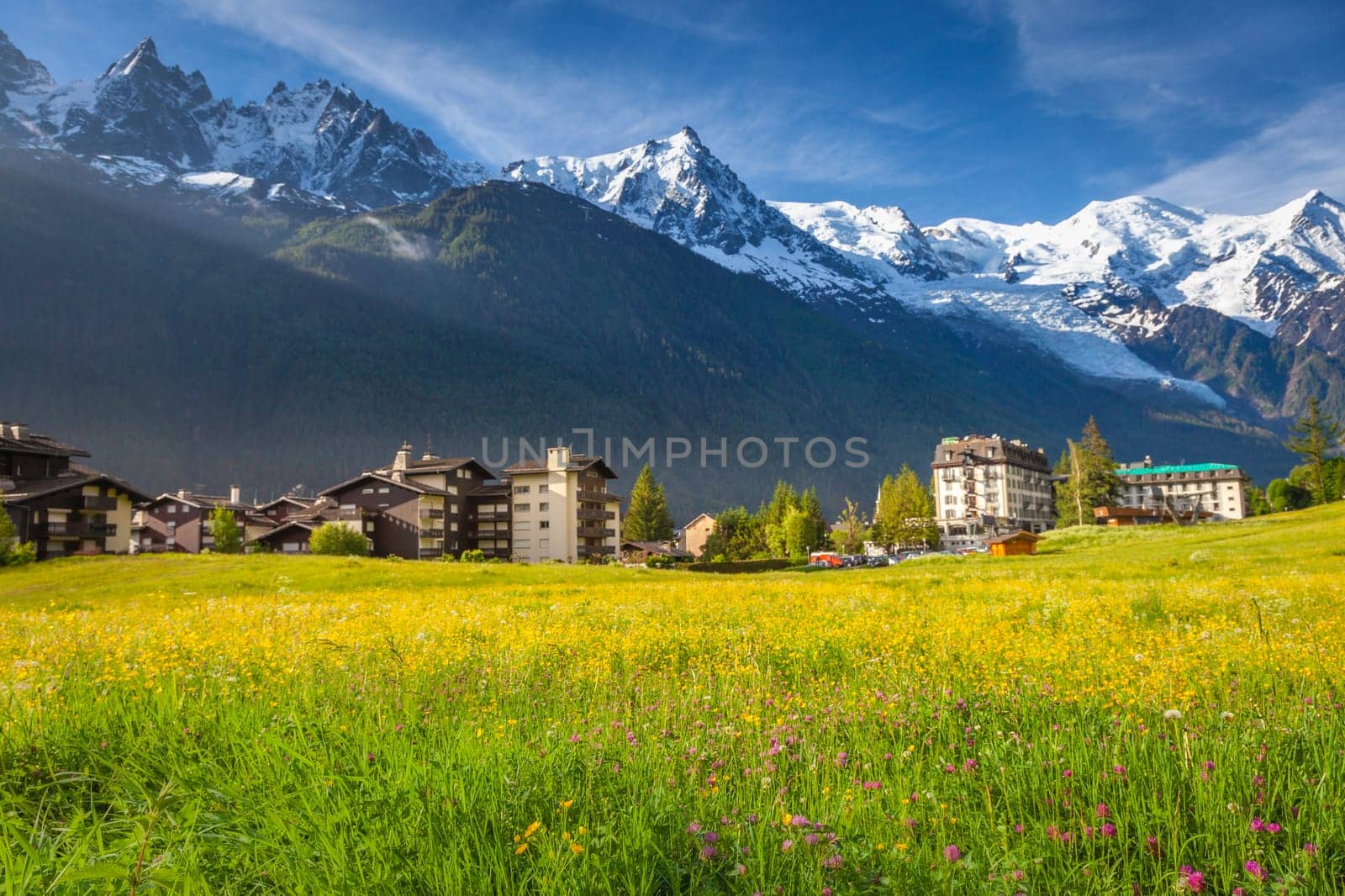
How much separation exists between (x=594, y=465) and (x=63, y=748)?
10377cm

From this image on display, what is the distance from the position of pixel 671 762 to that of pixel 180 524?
132464 millimetres

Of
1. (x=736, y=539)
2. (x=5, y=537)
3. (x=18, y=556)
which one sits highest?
(x=5, y=537)

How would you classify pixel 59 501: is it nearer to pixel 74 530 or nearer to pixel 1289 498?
pixel 74 530

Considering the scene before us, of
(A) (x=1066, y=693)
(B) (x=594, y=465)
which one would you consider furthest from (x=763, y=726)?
(B) (x=594, y=465)

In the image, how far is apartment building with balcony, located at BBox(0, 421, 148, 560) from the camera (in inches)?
2899

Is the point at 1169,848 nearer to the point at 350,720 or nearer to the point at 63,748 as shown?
the point at 350,720

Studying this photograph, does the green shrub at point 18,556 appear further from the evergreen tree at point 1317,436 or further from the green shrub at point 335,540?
the evergreen tree at point 1317,436

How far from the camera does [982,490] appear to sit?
564ft

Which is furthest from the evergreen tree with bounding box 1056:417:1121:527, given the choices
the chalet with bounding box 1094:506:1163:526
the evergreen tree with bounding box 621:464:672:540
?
the evergreen tree with bounding box 621:464:672:540

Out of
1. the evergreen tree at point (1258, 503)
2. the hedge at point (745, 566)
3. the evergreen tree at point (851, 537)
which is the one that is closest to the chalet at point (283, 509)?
the hedge at point (745, 566)

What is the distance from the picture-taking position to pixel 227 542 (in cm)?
8700

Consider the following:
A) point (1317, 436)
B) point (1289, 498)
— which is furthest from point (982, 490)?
point (1317, 436)

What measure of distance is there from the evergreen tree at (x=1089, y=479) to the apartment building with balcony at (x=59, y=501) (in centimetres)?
11885

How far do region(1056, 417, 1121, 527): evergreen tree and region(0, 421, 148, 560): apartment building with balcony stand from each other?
118848 mm
